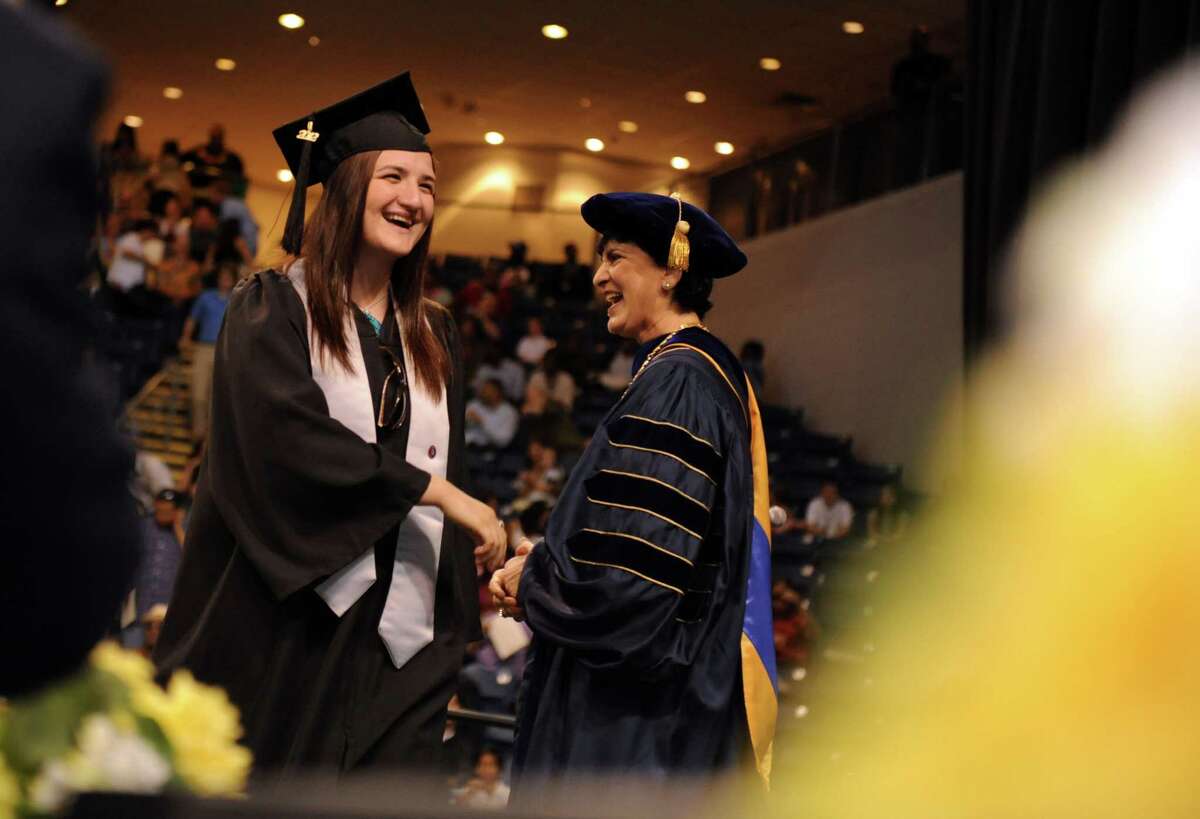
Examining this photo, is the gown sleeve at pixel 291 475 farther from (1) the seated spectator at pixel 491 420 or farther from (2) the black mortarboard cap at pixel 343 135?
(1) the seated spectator at pixel 491 420

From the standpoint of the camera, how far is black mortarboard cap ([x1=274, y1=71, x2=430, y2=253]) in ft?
10.7

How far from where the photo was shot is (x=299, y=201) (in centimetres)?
323

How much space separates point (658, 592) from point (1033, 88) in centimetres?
489

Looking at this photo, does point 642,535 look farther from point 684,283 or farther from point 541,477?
point 541,477

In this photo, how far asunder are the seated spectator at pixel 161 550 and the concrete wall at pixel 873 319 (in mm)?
7935

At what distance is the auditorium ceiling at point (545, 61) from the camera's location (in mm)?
15164

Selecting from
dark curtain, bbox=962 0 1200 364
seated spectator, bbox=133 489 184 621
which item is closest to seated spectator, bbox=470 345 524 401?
dark curtain, bbox=962 0 1200 364

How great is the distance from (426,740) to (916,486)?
465 inches

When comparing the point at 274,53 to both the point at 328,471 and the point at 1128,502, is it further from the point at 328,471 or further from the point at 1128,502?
the point at 1128,502

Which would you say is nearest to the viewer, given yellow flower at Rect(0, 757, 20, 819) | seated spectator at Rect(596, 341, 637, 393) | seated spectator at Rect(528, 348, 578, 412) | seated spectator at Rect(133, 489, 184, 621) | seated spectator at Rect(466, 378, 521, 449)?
yellow flower at Rect(0, 757, 20, 819)

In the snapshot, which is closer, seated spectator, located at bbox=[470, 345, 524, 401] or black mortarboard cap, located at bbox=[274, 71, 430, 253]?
black mortarboard cap, located at bbox=[274, 71, 430, 253]

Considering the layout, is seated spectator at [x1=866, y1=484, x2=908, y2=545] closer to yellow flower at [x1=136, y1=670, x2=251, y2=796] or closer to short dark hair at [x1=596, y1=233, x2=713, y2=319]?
short dark hair at [x1=596, y1=233, x2=713, y2=319]

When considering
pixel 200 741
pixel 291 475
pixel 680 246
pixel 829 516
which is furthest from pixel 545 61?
pixel 200 741

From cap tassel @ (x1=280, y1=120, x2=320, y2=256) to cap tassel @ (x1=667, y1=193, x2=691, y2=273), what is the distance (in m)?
0.81
